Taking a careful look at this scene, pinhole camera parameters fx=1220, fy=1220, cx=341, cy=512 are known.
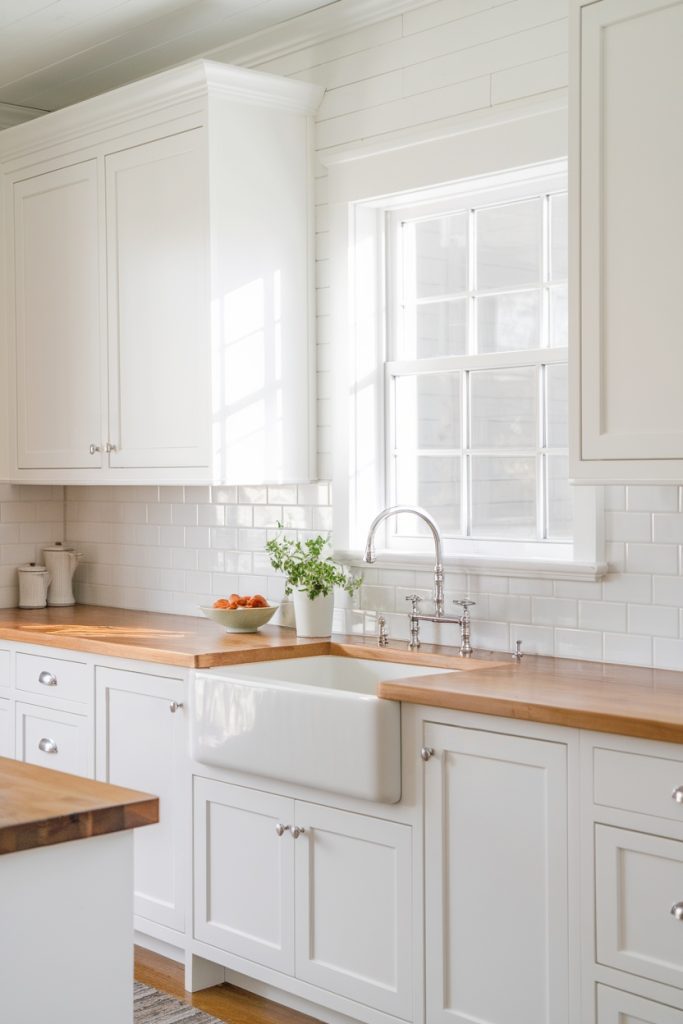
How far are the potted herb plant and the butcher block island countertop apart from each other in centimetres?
7

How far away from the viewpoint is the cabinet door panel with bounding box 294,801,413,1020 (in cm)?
296

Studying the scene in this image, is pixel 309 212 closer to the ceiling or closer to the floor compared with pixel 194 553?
closer to the ceiling

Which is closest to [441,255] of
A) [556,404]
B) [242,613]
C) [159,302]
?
[556,404]

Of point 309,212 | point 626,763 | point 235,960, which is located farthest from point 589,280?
point 235,960

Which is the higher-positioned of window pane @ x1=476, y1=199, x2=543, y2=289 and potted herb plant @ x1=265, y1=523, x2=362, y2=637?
window pane @ x1=476, y1=199, x2=543, y2=289

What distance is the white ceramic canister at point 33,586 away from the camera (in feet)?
16.2

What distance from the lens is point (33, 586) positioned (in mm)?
4953

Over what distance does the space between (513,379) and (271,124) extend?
1.18 metres

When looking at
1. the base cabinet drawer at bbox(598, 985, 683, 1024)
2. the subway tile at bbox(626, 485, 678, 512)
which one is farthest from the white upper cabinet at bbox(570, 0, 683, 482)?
the base cabinet drawer at bbox(598, 985, 683, 1024)

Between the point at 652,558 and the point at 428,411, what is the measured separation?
103 cm

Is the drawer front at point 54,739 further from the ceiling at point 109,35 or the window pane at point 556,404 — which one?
the ceiling at point 109,35

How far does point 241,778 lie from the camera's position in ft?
11.0

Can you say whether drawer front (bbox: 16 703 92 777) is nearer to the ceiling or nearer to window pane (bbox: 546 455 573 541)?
window pane (bbox: 546 455 573 541)

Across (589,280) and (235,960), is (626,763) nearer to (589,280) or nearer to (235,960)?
(589,280)
